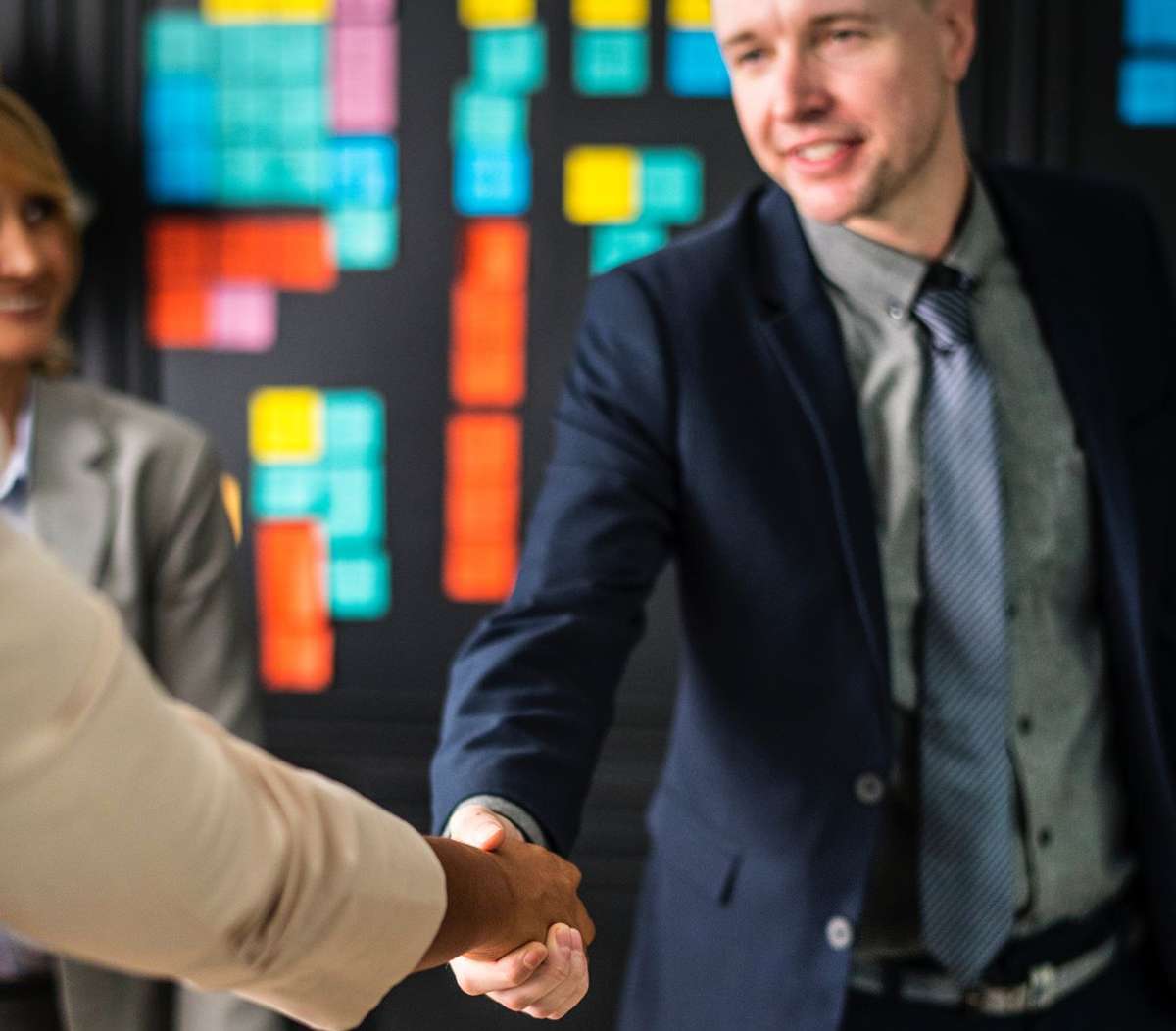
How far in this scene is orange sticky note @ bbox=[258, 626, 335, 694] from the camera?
2701mm

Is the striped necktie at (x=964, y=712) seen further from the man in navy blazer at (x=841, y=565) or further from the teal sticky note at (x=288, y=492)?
the teal sticky note at (x=288, y=492)

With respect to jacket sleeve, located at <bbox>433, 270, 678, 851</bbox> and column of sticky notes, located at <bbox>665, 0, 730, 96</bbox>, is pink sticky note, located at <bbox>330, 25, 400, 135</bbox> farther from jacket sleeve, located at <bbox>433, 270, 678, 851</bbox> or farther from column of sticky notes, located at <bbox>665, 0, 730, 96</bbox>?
jacket sleeve, located at <bbox>433, 270, 678, 851</bbox>

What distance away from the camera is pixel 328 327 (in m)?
2.68

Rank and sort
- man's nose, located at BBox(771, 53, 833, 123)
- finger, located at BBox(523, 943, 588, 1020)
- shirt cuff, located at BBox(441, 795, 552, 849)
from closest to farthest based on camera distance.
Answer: finger, located at BBox(523, 943, 588, 1020)
shirt cuff, located at BBox(441, 795, 552, 849)
man's nose, located at BBox(771, 53, 833, 123)

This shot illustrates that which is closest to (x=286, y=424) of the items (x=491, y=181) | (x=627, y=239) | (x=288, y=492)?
(x=288, y=492)

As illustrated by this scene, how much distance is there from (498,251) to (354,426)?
→ 43 cm

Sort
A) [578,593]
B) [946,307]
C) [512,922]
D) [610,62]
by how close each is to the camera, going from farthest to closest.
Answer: [610,62] < [946,307] < [578,593] < [512,922]

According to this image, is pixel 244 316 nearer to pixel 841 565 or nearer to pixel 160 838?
pixel 841 565

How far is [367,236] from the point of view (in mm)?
2648

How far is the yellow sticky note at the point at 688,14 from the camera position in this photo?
2547 mm

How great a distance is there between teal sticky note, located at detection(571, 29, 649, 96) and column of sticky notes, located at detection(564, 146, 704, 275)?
110 mm

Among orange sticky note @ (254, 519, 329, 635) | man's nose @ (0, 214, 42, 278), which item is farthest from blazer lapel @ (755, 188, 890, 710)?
orange sticky note @ (254, 519, 329, 635)

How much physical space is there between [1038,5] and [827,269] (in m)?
1.28

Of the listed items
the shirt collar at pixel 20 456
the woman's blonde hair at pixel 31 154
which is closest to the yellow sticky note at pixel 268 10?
the woman's blonde hair at pixel 31 154
